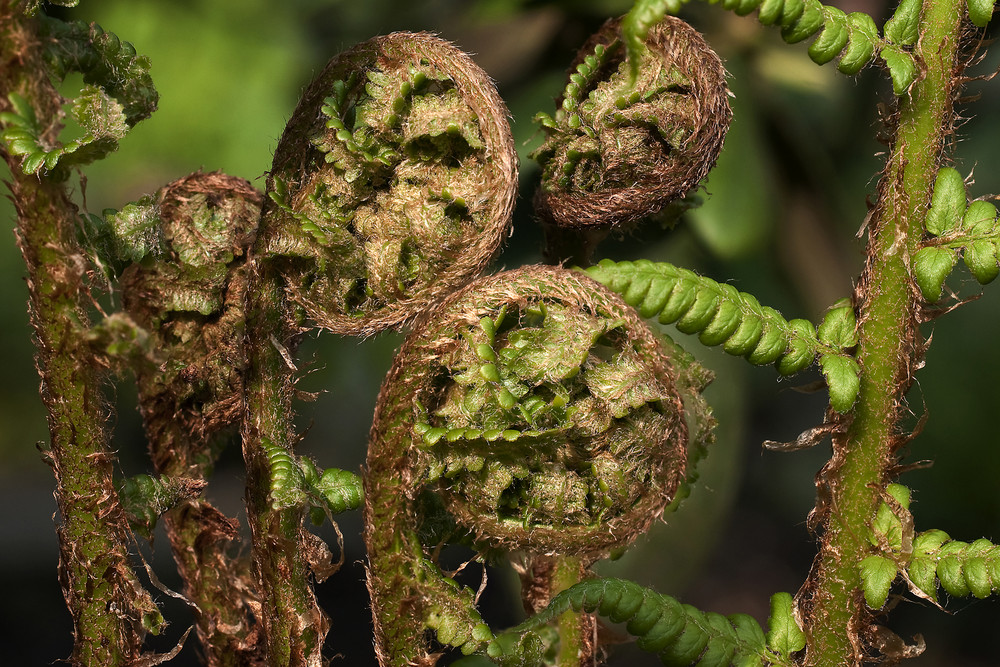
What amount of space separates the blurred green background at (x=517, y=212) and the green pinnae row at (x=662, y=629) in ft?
3.17

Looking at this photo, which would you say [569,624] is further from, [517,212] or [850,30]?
[517,212]

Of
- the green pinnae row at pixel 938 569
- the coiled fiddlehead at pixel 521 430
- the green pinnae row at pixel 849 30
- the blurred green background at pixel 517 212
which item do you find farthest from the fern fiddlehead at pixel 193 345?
the blurred green background at pixel 517 212

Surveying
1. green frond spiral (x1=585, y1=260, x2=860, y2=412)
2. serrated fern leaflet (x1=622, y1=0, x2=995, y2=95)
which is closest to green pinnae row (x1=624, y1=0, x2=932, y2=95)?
serrated fern leaflet (x1=622, y1=0, x2=995, y2=95)

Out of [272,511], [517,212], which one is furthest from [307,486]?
[517,212]

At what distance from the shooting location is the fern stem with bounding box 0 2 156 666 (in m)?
0.76

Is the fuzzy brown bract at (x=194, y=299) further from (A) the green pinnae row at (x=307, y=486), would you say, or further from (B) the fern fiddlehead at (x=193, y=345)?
(A) the green pinnae row at (x=307, y=486)

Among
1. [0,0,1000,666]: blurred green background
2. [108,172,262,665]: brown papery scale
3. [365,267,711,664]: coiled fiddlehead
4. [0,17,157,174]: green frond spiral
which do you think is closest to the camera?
[0,17,157,174]: green frond spiral

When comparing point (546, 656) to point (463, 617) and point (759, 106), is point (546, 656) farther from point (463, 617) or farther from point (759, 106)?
point (759, 106)

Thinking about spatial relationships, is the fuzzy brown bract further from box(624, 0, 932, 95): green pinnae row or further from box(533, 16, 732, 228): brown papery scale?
box(624, 0, 932, 95): green pinnae row

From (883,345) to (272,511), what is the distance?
642 millimetres

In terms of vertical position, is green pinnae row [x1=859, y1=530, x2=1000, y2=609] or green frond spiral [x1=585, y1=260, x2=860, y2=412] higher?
green frond spiral [x1=585, y1=260, x2=860, y2=412]

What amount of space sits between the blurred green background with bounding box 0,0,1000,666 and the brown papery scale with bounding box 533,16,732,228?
0.99 metres

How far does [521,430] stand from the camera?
0.89 m

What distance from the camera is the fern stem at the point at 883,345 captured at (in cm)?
101
